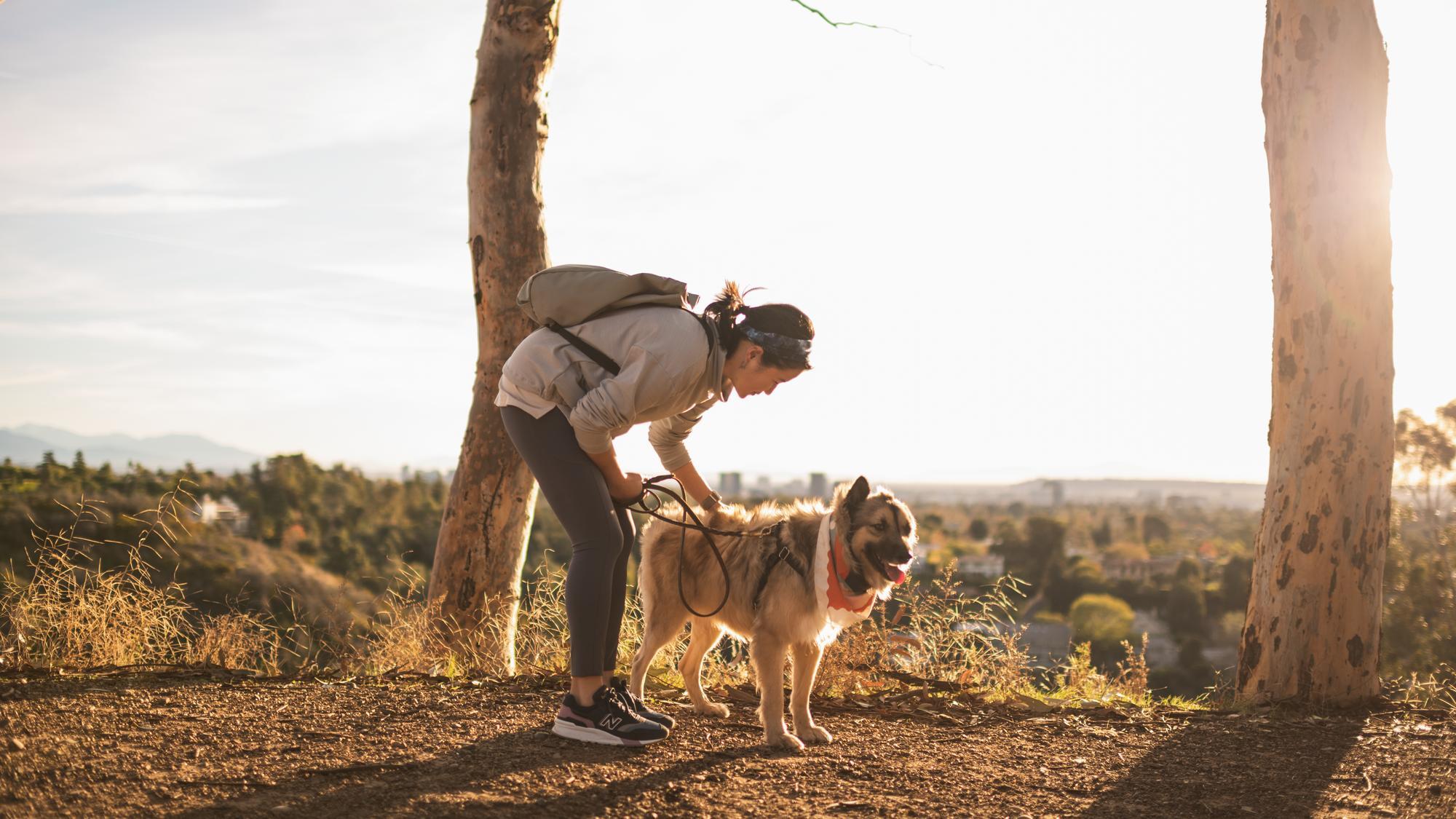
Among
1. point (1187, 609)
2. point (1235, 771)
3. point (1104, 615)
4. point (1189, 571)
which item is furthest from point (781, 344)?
point (1189, 571)

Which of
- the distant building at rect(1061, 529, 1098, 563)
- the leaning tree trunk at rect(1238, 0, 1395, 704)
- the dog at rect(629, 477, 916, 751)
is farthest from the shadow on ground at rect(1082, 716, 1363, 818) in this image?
the distant building at rect(1061, 529, 1098, 563)

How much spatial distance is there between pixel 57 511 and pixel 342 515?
14.5 metres

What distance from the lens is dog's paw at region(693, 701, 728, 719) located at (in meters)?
5.25

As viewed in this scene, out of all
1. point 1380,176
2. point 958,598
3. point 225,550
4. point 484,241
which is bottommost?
point 225,550

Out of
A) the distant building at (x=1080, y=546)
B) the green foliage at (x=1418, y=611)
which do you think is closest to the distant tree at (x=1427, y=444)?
the green foliage at (x=1418, y=611)

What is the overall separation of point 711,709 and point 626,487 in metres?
1.51

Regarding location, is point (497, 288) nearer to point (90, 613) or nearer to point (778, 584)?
point (90, 613)

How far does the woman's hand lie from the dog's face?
100 cm

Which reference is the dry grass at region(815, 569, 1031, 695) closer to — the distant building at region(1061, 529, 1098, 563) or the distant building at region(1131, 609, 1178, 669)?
the distant building at region(1131, 609, 1178, 669)

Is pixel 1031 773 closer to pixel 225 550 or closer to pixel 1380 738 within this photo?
pixel 1380 738

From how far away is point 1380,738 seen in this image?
17.2 feet

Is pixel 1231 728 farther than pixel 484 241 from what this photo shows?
No

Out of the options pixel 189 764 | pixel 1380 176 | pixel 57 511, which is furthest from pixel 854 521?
pixel 57 511

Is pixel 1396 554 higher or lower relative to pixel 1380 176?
lower
